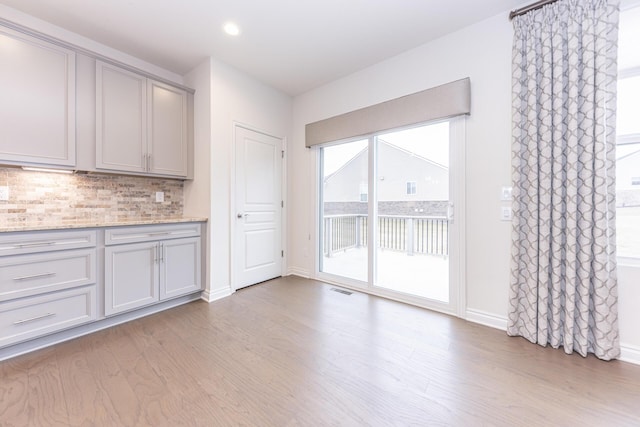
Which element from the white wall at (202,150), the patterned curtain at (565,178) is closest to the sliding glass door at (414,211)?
the patterned curtain at (565,178)

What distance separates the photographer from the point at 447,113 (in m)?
2.42

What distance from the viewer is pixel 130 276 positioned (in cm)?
235

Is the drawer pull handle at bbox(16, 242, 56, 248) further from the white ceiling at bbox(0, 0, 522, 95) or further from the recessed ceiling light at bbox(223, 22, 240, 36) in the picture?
the recessed ceiling light at bbox(223, 22, 240, 36)

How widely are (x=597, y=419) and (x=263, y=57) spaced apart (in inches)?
150

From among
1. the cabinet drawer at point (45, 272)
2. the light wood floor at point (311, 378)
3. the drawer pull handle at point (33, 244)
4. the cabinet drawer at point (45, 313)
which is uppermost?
the drawer pull handle at point (33, 244)

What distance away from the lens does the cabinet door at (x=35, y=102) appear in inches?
78.4

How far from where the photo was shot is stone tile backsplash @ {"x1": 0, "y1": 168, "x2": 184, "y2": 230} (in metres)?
2.21

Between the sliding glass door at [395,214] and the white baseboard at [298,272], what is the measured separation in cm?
23

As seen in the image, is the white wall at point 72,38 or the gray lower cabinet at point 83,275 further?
the white wall at point 72,38

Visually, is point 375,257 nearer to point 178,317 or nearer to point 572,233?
point 572,233

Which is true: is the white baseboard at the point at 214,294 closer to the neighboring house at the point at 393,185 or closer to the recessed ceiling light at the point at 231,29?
the neighboring house at the point at 393,185

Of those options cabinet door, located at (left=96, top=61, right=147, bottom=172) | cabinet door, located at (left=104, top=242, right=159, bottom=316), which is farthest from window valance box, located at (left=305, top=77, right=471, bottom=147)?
cabinet door, located at (left=104, top=242, right=159, bottom=316)

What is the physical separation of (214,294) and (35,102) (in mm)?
2300

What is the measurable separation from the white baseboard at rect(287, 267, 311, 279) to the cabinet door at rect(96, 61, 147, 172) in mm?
2292
